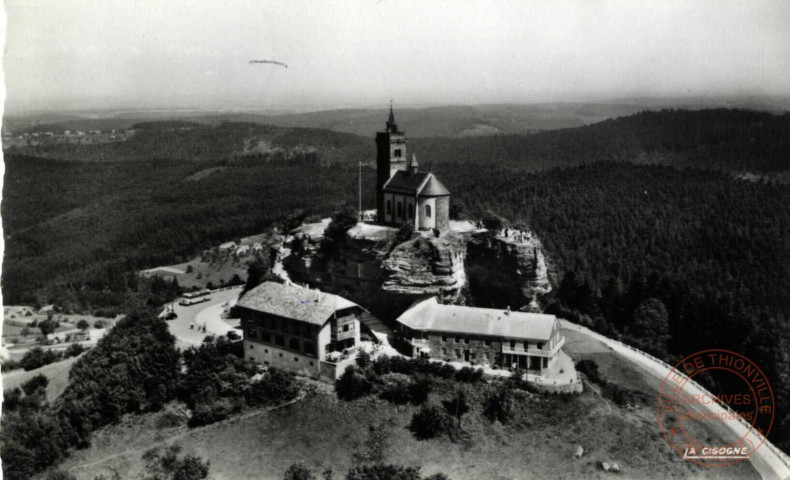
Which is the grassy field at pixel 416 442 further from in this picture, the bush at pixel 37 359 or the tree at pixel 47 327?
the tree at pixel 47 327

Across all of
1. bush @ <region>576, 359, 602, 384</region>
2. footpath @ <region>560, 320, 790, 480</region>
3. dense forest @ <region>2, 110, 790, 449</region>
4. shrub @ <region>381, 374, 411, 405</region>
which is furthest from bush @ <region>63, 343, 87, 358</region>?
footpath @ <region>560, 320, 790, 480</region>

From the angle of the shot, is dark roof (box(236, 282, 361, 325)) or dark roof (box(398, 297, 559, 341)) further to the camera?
dark roof (box(398, 297, 559, 341))

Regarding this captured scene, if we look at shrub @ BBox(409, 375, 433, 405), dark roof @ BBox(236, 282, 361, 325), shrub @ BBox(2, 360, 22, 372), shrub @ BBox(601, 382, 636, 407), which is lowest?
shrub @ BBox(2, 360, 22, 372)

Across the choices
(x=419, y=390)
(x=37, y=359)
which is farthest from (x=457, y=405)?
(x=37, y=359)

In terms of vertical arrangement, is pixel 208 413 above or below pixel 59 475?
above

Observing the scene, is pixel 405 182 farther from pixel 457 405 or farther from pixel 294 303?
pixel 457 405

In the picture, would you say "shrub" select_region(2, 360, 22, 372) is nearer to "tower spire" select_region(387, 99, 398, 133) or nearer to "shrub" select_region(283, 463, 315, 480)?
"shrub" select_region(283, 463, 315, 480)

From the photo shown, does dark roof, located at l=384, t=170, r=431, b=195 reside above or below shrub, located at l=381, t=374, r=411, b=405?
above
